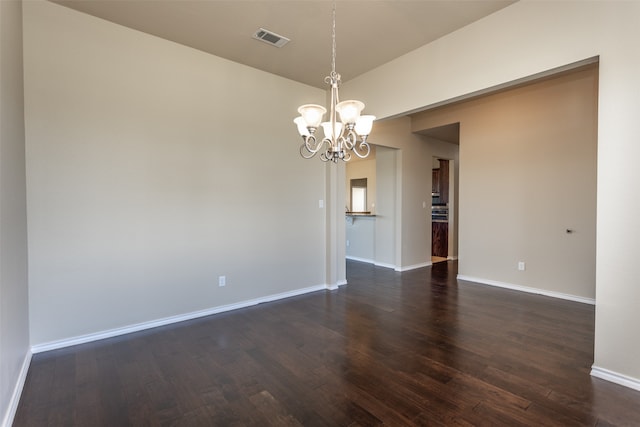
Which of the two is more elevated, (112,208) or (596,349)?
(112,208)

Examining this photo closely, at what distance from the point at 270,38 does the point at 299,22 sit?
0.42 metres

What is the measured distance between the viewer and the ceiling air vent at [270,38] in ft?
9.86

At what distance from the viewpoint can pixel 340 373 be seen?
7.41 feet

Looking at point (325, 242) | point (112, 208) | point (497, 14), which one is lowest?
point (325, 242)

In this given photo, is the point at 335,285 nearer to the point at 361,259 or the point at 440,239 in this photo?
the point at 361,259

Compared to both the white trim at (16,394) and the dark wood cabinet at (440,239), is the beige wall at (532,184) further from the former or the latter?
the white trim at (16,394)

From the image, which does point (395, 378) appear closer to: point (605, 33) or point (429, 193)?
point (605, 33)

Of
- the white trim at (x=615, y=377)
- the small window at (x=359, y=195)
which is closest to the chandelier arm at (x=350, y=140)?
the white trim at (x=615, y=377)

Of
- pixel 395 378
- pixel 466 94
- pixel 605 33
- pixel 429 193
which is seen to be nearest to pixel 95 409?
pixel 395 378

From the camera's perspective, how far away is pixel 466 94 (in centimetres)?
291

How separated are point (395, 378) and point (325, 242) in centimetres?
254

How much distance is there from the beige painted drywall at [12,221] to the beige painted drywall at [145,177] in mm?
199

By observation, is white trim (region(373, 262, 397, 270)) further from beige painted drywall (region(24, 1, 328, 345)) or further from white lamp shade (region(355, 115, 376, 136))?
white lamp shade (region(355, 115, 376, 136))

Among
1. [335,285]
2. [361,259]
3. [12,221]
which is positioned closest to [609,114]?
[335,285]
